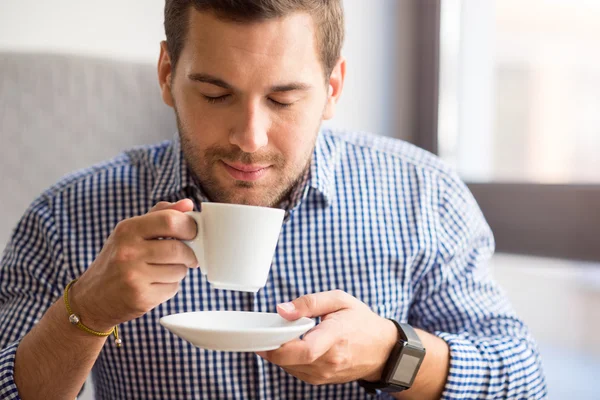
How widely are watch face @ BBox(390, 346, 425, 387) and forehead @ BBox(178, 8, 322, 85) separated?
0.45 meters

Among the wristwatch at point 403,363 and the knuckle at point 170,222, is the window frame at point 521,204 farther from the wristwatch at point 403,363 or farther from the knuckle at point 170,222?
the knuckle at point 170,222

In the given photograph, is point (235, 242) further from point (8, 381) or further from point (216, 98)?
point (8, 381)

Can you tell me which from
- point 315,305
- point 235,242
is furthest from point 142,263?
point 315,305

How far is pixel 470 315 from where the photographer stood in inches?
49.5

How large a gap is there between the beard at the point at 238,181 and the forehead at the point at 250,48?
0.38 feet

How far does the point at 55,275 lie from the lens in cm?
122

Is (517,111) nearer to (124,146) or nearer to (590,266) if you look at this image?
(590,266)

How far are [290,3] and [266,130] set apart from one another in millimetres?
202

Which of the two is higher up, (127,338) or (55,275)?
(55,275)

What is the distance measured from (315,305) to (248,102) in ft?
1.09

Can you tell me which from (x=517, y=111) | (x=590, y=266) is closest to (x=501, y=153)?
(x=517, y=111)

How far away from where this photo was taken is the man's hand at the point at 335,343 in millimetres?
819

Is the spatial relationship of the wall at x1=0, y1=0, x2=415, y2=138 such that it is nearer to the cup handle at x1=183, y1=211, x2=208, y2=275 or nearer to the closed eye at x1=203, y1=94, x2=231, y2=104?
the closed eye at x1=203, y1=94, x2=231, y2=104

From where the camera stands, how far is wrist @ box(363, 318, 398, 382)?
999 mm
